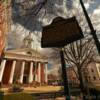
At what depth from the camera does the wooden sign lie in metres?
3.95

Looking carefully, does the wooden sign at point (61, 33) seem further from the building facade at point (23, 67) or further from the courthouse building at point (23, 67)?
the building facade at point (23, 67)

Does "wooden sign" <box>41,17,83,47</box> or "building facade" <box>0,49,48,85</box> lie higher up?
"building facade" <box>0,49,48,85</box>

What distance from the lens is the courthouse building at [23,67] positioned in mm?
42312

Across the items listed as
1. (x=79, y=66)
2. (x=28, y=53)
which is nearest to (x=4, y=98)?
(x=79, y=66)

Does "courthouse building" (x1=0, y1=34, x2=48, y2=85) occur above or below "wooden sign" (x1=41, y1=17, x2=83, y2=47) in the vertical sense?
above

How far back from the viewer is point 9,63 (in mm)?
44844

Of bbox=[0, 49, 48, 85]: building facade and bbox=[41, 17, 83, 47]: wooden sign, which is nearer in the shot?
bbox=[41, 17, 83, 47]: wooden sign

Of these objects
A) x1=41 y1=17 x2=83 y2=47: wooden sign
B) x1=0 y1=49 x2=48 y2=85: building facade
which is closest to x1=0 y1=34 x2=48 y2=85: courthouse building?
x1=0 y1=49 x2=48 y2=85: building facade

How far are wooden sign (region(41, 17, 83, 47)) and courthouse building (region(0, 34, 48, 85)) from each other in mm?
37042

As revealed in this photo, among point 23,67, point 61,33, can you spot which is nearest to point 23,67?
point 23,67

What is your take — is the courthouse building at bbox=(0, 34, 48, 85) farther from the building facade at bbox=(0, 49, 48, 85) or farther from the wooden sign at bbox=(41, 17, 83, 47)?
the wooden sign at bbox=(41, 17, 83, 47)

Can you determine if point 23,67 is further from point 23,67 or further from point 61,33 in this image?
point 61,33

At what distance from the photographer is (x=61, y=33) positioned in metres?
4.13

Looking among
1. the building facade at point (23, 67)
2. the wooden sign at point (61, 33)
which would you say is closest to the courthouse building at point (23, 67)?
the building facade at point (23, 67)
